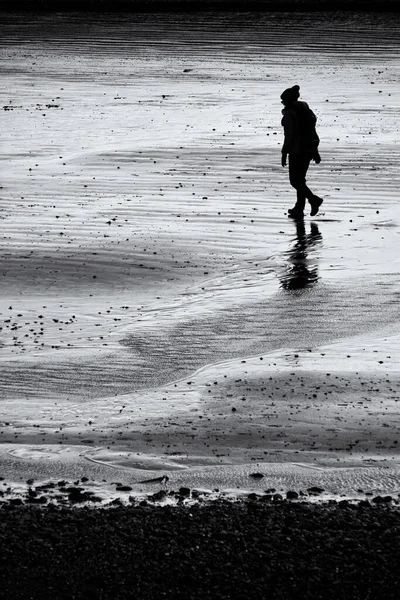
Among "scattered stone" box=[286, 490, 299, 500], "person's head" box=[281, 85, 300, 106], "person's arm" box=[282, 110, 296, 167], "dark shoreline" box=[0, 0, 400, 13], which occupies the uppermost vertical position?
"dark shoreline" box=[0, 0, 400, 13]

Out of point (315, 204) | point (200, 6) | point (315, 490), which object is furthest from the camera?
point (200, 6)

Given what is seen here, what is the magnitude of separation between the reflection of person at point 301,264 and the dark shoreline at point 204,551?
495 cm

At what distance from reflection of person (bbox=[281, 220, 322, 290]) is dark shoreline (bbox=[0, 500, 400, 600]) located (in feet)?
16.2

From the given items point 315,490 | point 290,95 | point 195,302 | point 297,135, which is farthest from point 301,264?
point 315,490

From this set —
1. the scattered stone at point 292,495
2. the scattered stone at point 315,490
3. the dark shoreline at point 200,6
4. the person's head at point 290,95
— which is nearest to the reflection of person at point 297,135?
the person's head at point 290,95

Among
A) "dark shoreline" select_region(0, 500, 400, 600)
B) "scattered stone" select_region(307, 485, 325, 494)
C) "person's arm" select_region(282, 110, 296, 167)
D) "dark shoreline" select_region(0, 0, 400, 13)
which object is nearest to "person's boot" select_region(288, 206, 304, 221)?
"person's arm" select_region(282, 110, 296, 167)

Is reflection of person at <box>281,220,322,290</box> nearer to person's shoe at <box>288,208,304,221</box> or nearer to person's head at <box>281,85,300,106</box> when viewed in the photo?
person's shoe at <box>288,208,304,221</box>

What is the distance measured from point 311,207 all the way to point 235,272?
3.03 meters

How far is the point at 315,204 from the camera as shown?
1373 cm

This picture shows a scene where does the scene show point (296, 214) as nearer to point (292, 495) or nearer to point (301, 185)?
point (301, 185)

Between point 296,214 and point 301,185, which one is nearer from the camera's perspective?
point 296,214

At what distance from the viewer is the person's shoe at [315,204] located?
45.0ft

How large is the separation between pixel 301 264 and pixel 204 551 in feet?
20.7

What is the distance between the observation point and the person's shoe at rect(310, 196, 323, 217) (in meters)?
13.7
